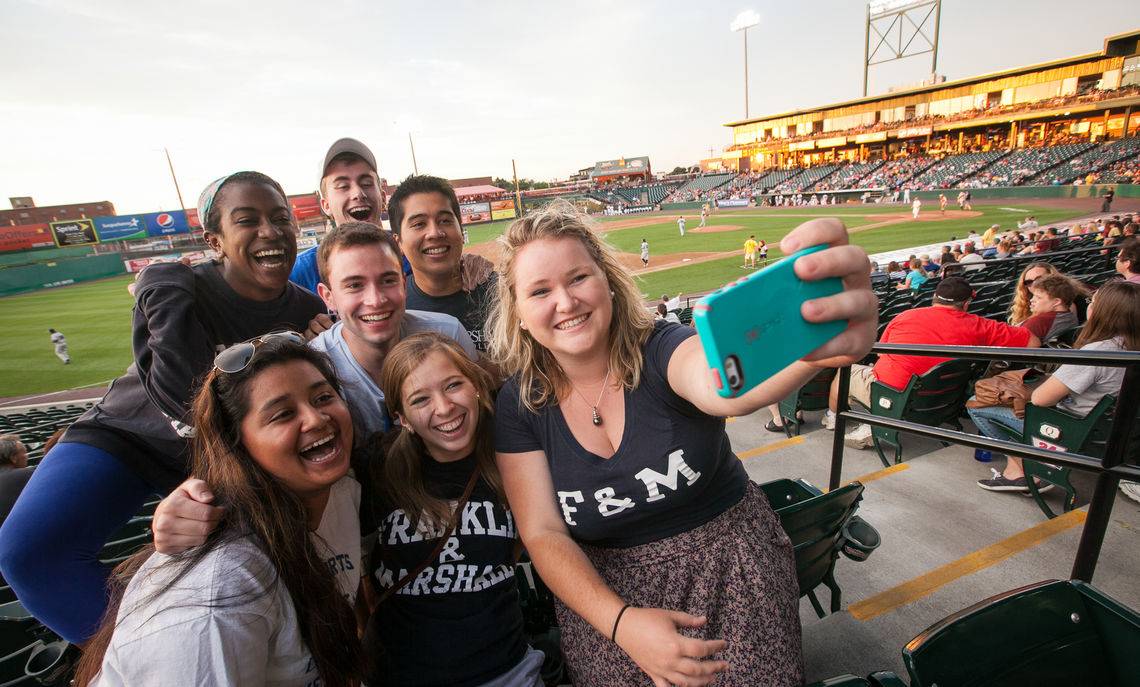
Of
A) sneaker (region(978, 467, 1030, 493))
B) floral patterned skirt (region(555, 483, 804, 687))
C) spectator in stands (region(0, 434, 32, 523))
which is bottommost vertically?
sneaker (region(978, 467, 1030, 493))

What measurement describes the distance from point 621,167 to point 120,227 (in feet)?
249

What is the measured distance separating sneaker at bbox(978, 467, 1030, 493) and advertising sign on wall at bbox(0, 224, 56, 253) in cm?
6857

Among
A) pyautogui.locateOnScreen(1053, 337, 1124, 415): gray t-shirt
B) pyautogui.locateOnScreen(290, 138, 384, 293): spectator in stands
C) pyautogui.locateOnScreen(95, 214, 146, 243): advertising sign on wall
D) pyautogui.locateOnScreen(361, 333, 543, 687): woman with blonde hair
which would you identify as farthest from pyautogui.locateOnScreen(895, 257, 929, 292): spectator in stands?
pyautogui.locateOnScreen(95, 214, 146, 243): advertising sign on wall

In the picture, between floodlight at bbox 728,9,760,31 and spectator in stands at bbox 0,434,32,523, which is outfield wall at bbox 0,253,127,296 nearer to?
spectator in stands at bbox 0,434,32,523

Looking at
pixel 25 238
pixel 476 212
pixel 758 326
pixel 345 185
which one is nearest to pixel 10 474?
pixel 345 185

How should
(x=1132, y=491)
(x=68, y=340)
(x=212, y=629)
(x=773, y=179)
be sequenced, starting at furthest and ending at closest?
1. (x=773, y=179)
2. (x=68, y=340)
3. (x=1132, y=491)
4. (x=212, y=629)

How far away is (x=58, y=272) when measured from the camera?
139 feet

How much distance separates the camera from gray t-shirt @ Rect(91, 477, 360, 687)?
1140 mm

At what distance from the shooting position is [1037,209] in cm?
2717

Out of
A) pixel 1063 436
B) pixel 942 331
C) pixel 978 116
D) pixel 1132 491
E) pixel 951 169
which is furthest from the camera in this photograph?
pixel 978 116

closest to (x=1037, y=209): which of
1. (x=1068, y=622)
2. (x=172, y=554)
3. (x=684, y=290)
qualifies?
(x=684, y=290)

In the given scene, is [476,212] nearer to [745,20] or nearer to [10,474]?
[745,20]

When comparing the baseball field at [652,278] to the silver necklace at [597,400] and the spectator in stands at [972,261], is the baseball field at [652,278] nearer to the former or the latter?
Result: the spectator in stands at [972,261]

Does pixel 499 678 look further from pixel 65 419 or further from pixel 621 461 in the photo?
pixel 65 419
